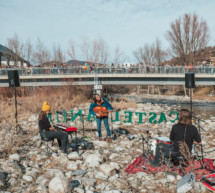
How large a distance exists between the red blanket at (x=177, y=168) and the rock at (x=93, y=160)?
792mm

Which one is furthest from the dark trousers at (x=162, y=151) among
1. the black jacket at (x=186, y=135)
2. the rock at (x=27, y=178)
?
the rock at (x=27, y=178)

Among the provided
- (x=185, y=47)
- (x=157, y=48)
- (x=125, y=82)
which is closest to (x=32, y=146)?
(x=125, y=82)

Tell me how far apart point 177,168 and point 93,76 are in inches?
790

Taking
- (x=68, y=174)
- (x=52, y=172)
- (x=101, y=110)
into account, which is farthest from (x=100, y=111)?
(x=52, y=172)

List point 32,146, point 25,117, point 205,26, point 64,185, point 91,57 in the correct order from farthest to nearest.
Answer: point 205,26
point 91,57
point 25,117
point 32,146
point 64,185

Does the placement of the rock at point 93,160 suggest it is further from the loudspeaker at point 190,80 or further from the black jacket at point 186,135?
the loudspeaker at point 190,80

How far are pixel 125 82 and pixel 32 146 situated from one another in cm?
1866

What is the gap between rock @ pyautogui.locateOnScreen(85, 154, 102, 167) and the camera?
5473 mm

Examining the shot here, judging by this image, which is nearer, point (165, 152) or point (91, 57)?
point (165, 152)

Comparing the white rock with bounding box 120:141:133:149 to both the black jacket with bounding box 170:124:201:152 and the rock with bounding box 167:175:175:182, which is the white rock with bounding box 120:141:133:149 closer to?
Answer: the black jacket with bounding box 170:124:201:152

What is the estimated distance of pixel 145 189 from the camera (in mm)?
4250

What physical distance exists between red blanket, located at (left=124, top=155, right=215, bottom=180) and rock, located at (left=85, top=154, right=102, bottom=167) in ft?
2.60

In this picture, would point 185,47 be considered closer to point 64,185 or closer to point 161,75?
point 161,75

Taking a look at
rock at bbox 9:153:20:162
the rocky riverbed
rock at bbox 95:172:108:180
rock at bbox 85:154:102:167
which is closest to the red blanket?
the rocky riverbed
